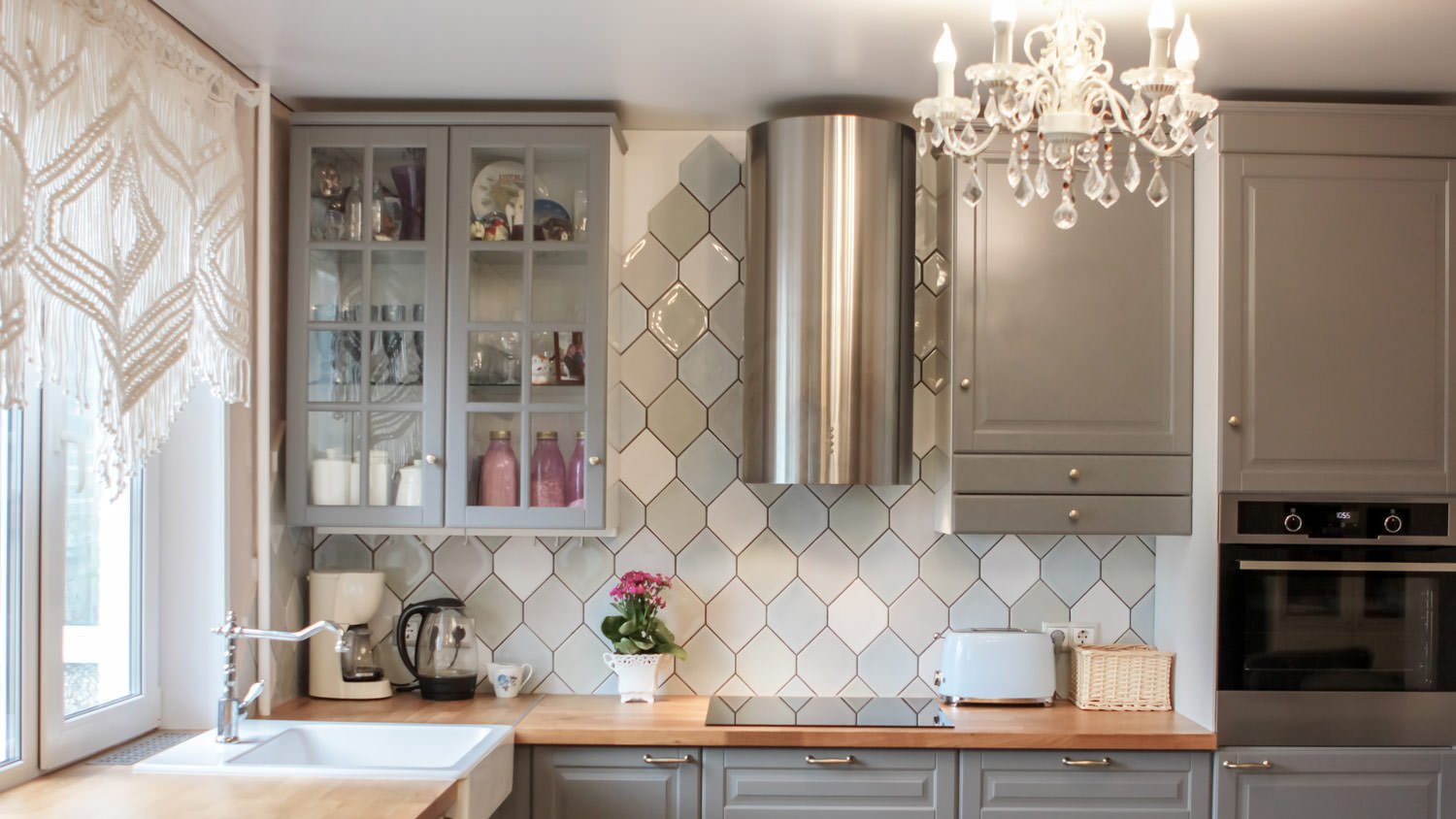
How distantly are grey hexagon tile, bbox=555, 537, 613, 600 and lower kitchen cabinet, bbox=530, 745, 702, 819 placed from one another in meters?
0.57

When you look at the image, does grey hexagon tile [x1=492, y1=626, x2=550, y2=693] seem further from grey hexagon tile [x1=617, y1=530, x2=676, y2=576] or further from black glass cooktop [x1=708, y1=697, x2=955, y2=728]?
black glass cooktop [x1=708, y1=697, x2=955, y2=728]

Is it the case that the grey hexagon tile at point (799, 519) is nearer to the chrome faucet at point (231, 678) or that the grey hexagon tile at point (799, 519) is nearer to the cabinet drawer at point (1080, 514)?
the cabinet drawer at point (1080, 514)

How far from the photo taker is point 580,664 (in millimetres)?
3354

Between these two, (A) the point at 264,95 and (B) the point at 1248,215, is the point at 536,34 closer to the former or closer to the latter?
(A) the point at 264,95

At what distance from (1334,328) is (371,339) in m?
2.28

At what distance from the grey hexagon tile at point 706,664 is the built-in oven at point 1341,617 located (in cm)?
124

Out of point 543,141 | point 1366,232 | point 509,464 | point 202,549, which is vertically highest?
point 543,141

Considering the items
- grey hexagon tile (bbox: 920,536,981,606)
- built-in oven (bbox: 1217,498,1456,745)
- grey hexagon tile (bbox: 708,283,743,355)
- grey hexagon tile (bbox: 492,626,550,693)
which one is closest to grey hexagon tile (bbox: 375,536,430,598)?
grey hexagon tile (bbox: 492,626,550,693)

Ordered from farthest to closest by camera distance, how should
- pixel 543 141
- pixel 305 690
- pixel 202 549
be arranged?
pixel 305 690 < pixel 543 141 < pixel 202 549

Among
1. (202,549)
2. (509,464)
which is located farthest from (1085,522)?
(202,549)

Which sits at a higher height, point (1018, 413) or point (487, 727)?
point (1018, 413)

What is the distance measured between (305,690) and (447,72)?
1620 millimetres

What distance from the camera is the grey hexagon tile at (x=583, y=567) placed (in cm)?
337

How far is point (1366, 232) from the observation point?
9.59 feet
